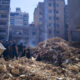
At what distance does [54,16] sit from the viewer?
37.2 m

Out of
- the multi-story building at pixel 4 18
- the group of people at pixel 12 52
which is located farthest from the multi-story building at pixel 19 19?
the group of people at pixel 12 52

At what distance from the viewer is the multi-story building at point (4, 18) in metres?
29.5

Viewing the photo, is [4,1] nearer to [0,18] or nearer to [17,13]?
[0,18]

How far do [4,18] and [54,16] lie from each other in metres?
13.4

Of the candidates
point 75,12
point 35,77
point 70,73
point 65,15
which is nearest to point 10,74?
point 35,77

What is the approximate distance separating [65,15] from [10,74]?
33.6m

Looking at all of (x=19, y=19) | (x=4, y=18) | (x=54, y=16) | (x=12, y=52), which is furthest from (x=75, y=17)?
(x=19, y=19)

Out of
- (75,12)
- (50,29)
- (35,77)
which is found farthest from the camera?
(50,29)

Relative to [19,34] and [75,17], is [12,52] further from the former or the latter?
[19,34]

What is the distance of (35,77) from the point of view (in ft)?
16.7

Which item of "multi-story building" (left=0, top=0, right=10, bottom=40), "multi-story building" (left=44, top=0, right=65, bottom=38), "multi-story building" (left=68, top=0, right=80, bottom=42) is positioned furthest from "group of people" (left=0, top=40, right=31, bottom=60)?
"multi-story building" (left=44, top=0, right=65, bottom=38)

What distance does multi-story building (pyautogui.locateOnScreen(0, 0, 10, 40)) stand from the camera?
29486 mm

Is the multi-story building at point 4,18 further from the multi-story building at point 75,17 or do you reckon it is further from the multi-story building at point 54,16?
the multi-story building at point 75,17

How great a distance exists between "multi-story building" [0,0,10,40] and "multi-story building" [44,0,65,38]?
402 inches
